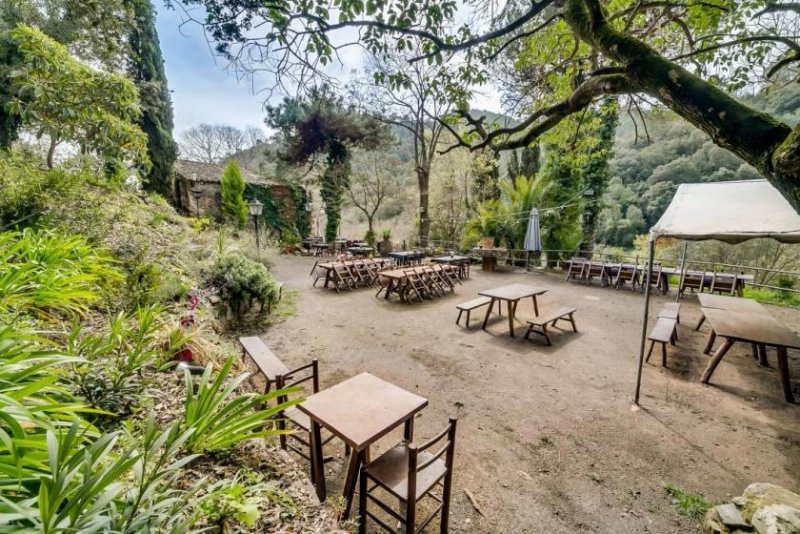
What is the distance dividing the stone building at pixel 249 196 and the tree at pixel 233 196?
1.08m

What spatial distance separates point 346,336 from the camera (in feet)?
19.1

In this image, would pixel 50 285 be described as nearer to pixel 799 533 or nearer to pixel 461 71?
pixel 461 71

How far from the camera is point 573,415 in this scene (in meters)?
3.54

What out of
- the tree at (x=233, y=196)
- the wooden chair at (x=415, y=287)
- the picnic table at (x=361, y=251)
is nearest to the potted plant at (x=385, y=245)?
the picnic table at (x=361, y=251)

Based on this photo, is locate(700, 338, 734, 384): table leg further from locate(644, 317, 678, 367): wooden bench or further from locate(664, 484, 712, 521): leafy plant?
locate(664, 484, 712, 521): leafy plant

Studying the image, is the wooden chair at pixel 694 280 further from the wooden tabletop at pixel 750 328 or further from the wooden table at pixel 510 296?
the wooden table at pixel 510 296

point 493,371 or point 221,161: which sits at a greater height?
point 221,161

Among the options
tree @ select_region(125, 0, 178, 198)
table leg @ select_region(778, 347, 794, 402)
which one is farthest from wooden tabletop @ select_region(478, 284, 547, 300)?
tree @ select_region(125, 0, 178, 198)

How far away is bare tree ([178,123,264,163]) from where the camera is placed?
88.4 feet

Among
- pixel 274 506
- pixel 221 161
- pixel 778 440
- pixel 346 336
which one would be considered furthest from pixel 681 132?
pixel 221 161

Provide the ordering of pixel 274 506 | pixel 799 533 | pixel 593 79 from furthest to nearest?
pixel 593 79 → pixel 799 533 → pixel 274 506

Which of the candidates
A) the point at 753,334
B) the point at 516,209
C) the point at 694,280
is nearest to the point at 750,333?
the point at 753,334

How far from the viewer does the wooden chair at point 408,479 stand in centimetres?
191

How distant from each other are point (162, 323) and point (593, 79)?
4.77 metres
